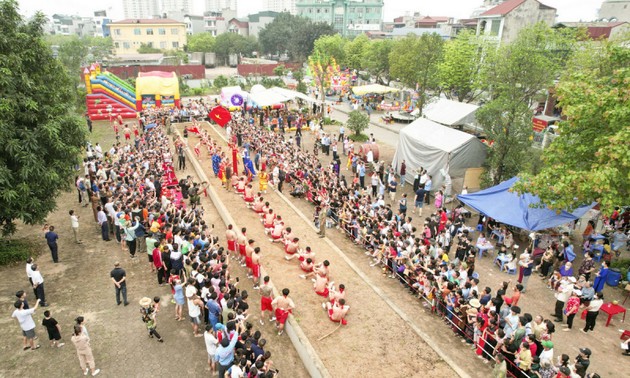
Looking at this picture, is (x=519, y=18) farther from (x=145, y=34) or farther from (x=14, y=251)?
(x=145, y=34)

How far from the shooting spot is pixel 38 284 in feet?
32.9

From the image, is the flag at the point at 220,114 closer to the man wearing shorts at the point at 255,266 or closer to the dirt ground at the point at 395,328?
the dirt ground at the point at 395,328

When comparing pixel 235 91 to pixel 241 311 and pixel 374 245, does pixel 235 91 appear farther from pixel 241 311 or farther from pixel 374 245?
pixel 241 311

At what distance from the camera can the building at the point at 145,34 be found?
8719cm

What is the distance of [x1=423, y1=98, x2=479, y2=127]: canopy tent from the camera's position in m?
22.4

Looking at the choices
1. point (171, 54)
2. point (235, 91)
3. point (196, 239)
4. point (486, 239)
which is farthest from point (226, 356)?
point (171, 54)

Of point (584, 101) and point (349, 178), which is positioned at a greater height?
point (584, 101)

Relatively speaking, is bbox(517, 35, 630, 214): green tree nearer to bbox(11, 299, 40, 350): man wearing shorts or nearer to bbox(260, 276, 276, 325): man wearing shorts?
bbox(260, 276, 276, 325): man wearing shorts

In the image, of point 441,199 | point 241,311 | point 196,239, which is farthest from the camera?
point 441,199

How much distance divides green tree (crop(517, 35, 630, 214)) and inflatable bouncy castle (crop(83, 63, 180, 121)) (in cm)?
3070

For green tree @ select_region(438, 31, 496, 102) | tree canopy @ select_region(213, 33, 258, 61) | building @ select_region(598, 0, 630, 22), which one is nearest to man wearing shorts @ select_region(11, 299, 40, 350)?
green tree @ select_region(438, 31, 496, 102)

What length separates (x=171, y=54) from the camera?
79250 mm

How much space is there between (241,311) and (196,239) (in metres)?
3.33

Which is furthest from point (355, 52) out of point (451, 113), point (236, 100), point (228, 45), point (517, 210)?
point (517, 210)
